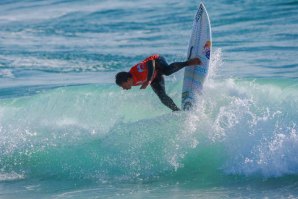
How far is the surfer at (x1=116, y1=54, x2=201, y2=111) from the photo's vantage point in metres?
9.28

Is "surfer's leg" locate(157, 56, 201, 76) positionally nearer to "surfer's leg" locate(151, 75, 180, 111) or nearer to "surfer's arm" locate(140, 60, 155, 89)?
"surfer's leg" locate(151, 75, 180, 111)

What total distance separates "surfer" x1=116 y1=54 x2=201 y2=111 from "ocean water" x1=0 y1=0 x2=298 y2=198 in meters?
0.60

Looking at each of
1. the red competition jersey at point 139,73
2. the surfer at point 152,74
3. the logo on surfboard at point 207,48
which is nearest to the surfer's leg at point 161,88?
the surfer at point 152,74

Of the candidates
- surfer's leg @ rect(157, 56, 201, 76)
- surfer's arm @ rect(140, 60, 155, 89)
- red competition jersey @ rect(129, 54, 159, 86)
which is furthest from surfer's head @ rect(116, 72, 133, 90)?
surfer's leg @ rect(157, 56, 201, 76)

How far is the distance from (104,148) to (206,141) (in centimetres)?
161

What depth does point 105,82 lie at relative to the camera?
49.4ft

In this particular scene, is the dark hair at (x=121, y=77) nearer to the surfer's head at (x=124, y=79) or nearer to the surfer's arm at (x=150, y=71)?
the surfer's head at (x=124, y=79)

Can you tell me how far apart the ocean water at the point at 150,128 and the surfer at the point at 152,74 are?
60cm

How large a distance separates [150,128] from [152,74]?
1308mm

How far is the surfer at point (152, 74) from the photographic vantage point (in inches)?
365

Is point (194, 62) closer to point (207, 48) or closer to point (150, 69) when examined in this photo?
point (207, 48)

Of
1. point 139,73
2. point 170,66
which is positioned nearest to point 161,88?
point 170,66

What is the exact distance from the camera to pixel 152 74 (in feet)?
31.5

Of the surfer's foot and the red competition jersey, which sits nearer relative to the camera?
the red competition jersey
